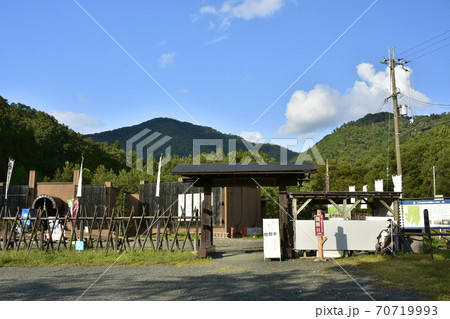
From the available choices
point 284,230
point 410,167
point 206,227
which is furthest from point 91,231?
point 410,167

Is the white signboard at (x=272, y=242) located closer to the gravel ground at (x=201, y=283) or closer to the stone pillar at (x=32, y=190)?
the gravel ground at (x=201, y=283)

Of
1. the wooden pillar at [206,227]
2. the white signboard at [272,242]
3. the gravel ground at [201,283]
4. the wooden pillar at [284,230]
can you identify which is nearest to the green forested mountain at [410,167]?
the wooden pillar at [284,230]

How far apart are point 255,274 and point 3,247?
1333 cm

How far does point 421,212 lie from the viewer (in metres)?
17.5

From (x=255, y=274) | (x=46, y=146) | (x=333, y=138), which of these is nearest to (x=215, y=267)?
(x=255, y=274)

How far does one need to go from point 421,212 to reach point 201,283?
1221 cm

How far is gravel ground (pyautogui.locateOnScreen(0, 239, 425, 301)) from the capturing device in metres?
8.34

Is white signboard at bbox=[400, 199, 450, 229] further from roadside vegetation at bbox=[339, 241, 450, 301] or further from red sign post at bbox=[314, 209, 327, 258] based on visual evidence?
red sign post at bbox=[314, 209, 327, 258]

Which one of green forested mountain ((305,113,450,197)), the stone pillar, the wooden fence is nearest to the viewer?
the wooden fence

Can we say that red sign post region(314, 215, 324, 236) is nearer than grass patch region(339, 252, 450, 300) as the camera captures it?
No

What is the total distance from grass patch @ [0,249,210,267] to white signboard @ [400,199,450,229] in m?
9.51

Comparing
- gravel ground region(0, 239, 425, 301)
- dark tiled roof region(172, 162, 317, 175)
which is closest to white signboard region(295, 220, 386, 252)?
gravel ground region(0, 239, 425, 301)

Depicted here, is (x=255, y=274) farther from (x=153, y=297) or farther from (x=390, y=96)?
(x=390, y=96)

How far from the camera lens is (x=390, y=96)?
25.7m
